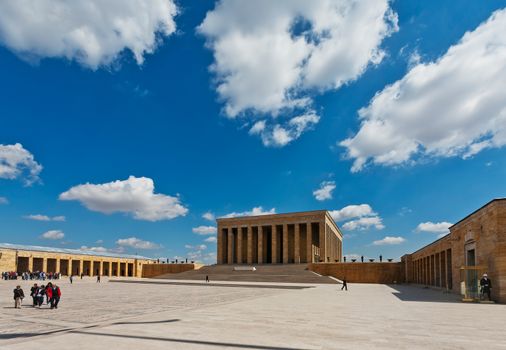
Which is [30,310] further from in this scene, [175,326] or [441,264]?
[441,264]

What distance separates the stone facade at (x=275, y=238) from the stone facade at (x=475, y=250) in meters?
22.6

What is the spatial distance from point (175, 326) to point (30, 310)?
27.9 feet

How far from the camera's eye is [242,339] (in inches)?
387

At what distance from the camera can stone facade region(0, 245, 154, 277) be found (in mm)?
53859

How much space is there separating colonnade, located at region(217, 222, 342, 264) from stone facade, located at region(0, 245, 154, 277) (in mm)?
17528

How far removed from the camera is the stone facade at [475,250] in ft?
67.4

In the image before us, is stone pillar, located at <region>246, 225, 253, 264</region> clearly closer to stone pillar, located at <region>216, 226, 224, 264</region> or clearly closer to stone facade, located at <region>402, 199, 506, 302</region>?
stone pillar, located at <region>216, 226, 224, 264</region>

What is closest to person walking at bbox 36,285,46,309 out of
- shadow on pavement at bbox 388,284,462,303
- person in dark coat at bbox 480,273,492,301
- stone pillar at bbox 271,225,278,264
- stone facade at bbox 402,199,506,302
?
Answer: shadow on pavement at bbox 388,284,462,303

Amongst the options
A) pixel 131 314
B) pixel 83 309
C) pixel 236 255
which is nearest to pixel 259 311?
pixel 131 314

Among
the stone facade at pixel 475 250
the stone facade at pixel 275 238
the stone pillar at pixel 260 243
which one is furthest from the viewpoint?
the stone pillar at pixel 260 243

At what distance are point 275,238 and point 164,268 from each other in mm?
19988

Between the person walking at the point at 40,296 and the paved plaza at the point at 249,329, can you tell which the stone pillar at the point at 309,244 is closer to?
the paved plaza at the point at 249,329

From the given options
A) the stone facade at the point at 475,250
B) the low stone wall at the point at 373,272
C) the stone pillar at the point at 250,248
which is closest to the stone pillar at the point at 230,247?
the stone pillar at the point at 250,248

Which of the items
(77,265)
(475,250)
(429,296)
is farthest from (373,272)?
(77,265)
